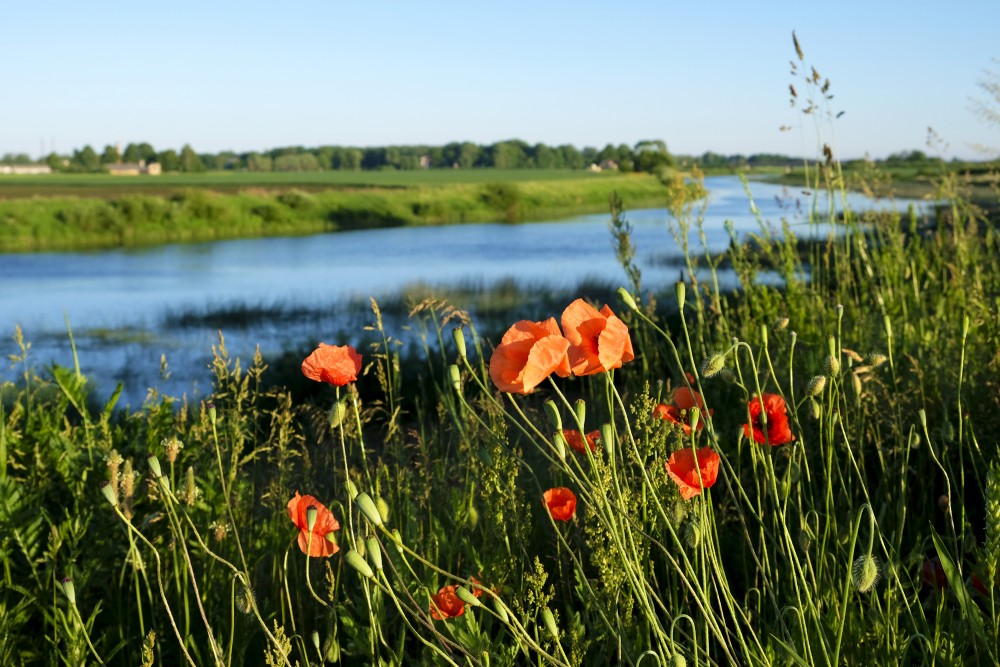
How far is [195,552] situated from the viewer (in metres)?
2.16

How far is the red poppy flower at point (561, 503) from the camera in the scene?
1521 mm

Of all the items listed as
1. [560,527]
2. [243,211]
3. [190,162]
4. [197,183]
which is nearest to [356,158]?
[190,162]

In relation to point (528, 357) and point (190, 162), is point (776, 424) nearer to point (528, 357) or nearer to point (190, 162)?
point (528, 357)

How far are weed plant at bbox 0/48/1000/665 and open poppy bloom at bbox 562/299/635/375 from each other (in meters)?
0.04

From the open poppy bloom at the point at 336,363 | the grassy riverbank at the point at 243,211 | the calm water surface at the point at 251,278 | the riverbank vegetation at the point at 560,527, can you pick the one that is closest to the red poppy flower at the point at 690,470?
the riverbank vegetation at the point at 560,527

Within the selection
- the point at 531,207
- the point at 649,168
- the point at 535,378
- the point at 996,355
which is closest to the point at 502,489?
the point at 535,378

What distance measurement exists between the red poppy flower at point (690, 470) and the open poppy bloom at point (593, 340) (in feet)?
0.62

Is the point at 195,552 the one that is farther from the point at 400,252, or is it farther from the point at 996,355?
the point at 400,252

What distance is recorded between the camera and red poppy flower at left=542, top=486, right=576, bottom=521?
1521mm

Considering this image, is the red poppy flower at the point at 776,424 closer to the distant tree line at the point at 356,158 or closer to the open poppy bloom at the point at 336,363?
the open poppy bloom at the point at 336,363

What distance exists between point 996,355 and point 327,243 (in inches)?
1030

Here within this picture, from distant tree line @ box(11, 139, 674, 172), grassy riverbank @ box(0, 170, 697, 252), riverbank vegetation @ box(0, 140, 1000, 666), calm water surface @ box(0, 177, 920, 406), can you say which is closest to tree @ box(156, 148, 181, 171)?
distant tree line @ box(11, 139, 674, 172)

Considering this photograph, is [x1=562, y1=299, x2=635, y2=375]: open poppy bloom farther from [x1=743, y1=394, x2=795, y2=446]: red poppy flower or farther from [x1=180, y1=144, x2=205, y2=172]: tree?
[x1=180, y1=144, x2=205, y2=172]: tree

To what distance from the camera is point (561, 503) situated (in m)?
1.54
